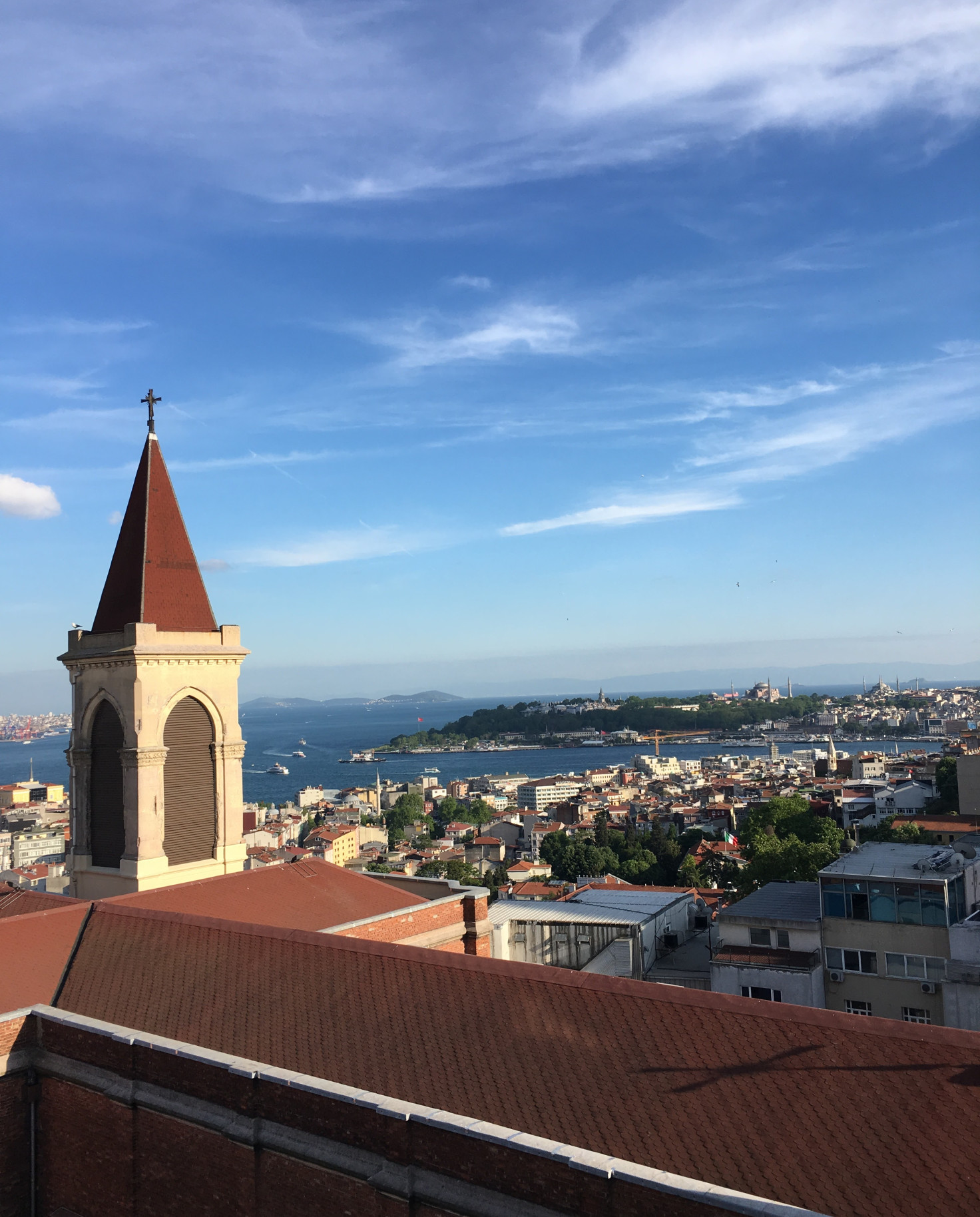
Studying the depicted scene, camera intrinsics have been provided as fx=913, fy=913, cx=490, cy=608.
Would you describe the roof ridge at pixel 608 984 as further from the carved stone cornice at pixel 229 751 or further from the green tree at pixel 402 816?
the green tree at pixel 402 816

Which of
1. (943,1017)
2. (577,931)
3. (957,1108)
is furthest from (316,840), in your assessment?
(957,1108)

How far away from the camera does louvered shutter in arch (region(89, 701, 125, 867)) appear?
50.1 feet

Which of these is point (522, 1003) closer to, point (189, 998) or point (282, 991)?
point (282, 991)

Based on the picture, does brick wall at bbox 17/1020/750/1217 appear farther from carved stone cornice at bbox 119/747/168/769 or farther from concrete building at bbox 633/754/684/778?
concrete building at bbox 633/754/684/778

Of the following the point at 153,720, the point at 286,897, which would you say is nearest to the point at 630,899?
the point at 286,897

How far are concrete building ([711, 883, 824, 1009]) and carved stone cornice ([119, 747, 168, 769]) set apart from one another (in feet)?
42.2

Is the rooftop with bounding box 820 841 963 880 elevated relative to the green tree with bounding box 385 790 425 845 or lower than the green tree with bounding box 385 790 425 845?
elevated

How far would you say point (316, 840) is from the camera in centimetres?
9788

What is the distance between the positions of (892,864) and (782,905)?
3458mm

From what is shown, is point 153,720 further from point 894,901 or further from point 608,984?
point 894,901

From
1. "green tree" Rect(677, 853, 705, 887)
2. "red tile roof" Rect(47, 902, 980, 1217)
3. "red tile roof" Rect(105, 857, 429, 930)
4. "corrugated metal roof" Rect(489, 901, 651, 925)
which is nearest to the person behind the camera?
"red tile roof" Rect(47, 902, 980, 1217)

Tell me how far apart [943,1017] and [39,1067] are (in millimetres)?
18608

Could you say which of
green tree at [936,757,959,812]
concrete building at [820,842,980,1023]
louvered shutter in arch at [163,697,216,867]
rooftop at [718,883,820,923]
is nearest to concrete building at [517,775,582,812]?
green tree at [936,757,959,812]

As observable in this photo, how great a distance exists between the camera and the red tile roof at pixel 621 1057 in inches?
256
